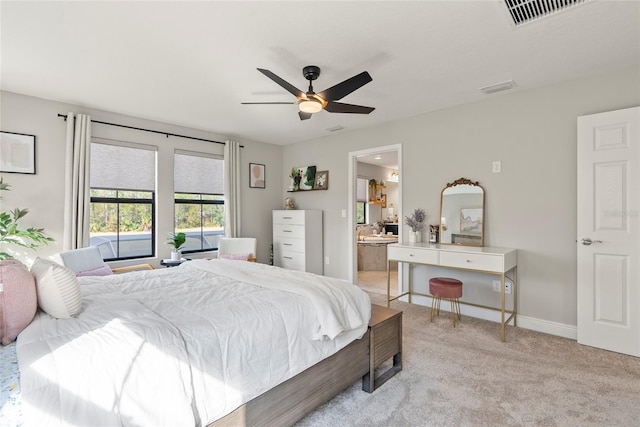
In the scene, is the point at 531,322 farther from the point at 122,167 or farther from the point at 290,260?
the point at 122,167

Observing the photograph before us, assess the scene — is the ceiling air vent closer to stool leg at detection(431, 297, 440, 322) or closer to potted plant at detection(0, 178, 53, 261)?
stool leg at detection(431, 297, 440, 322)

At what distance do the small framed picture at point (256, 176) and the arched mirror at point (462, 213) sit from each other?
10.3ft

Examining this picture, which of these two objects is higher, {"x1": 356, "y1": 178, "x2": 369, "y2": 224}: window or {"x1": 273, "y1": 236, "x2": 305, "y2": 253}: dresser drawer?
{"x1": 356, "y1": 178, "x2": 369, "y2": 224}: window

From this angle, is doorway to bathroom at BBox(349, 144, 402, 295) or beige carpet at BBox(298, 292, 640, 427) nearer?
beige carpet at BBox(298, 292, 640, 427)

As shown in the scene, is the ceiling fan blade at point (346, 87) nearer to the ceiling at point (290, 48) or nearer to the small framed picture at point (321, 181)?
the ceiling at point (290, 48)

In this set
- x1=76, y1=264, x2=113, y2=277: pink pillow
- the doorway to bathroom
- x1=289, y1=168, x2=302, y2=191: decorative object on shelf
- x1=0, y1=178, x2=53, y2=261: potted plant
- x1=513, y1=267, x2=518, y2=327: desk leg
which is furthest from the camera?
x1=289, y1=168, x2=302, y2=191: decorative object on shelf

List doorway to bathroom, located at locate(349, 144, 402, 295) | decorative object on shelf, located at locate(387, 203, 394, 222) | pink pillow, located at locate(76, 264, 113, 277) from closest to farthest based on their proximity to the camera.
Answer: pink pillow, located at locate(76, 264, 113, 277) → doorway to bathroom, located at locate(349, 144, 402, 295) → decorative object on shelf, located at locate(387, 203, 394, 222)

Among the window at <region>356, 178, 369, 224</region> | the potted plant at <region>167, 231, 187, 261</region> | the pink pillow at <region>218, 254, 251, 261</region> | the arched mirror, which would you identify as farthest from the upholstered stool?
the window at <region>356, 178, 369, 224</region>

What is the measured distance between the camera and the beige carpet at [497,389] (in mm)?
1877

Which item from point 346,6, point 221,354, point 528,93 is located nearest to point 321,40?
point 346,6

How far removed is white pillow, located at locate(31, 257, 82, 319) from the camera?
144 cm

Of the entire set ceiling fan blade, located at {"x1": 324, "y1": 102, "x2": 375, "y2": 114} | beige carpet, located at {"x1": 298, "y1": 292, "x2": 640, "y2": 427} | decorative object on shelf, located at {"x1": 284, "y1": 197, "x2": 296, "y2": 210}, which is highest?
ceiling fan blade, located at {"x1": 324, "y1": 102, "x2": 375, "y2": 114}

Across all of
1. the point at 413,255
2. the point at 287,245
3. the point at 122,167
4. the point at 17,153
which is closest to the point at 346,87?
the point at 413,255

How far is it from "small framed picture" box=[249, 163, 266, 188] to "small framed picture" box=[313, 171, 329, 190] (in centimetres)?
98
